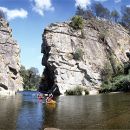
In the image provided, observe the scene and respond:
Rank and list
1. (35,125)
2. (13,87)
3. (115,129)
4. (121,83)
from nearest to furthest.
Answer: (115,129)
(35,125)
(121,83)
(13,87)

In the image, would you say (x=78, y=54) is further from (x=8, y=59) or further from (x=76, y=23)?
(x=8, y=59)

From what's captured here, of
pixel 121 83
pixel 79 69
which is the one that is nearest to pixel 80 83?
pixel 79 69

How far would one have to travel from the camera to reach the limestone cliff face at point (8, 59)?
12050 centimetres

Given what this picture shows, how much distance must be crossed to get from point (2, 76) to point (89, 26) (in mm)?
39684

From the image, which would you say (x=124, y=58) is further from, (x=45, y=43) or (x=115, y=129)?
(x=115, y=129)

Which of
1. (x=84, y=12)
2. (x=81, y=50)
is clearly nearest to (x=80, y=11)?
(x=84, y=12)

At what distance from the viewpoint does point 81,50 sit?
116m

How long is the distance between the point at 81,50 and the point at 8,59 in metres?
33.5

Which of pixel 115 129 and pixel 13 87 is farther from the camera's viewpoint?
pixel 13 87

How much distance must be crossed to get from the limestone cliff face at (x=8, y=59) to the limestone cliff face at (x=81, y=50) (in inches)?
537

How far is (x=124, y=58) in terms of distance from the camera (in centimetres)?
12925

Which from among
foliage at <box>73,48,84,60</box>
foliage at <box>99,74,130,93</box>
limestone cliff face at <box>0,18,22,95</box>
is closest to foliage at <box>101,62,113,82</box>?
foliage at <box>99,74,130,93</box>

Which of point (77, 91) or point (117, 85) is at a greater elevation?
point (117, 85)

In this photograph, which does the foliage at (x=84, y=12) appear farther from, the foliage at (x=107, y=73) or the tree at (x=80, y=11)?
the foliage at (x=107, y=73)
